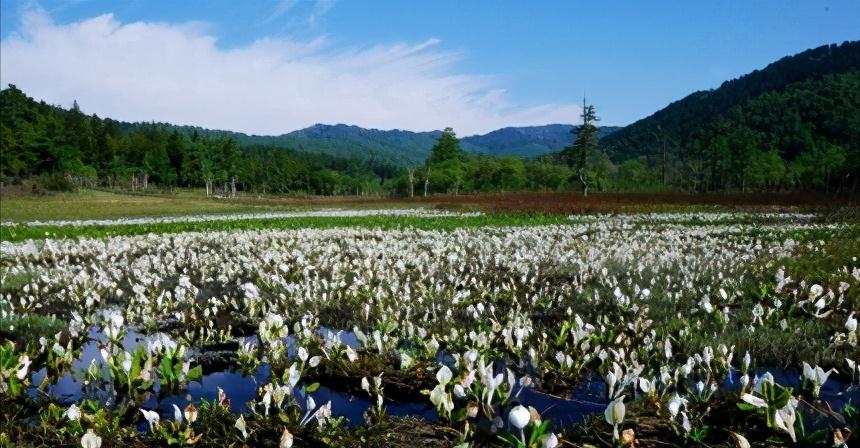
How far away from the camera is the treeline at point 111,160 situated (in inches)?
3004

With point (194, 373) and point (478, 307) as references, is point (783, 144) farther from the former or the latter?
point (194, 373)

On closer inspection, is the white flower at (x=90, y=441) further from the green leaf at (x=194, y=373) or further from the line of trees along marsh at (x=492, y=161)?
the line of trees along marsh at (x=492, y=161)

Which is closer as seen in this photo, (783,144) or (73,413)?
(73,413)

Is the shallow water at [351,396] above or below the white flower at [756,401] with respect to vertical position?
below

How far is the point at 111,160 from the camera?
340 ft

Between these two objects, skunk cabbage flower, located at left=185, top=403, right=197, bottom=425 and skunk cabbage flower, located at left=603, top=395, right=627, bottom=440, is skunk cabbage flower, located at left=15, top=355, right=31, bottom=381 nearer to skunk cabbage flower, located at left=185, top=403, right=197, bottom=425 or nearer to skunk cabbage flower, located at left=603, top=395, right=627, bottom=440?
skunk cabbage flower, located at left=185, top=403, right=197, bottom=425

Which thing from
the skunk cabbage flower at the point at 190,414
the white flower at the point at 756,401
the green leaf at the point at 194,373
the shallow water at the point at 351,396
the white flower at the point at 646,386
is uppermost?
the white flower at the point at 756,401

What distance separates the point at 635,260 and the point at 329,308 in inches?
206

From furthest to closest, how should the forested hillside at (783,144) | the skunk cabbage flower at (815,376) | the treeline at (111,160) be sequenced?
1. the treeline at (111,160)
2. the forested hillside at (783,144)
3. the skunk cabbage flower at (815,376)

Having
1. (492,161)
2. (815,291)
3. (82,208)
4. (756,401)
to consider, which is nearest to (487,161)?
(492,161)

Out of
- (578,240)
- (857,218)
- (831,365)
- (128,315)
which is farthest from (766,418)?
(857,218)

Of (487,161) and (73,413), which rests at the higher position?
(487,161)

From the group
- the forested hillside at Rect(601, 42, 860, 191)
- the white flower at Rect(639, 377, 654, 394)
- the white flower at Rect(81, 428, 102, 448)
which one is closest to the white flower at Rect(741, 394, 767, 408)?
the white flower at Rect(639, 377, 654, 394)

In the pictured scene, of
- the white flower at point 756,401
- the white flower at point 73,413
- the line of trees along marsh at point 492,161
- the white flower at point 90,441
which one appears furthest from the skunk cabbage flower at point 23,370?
the line of trees along marsh at point 492,161
